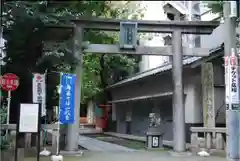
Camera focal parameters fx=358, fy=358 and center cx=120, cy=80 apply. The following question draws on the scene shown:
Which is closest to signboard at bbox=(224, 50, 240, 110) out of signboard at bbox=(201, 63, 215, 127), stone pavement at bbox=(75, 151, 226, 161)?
stone pavement at bbox=(75, 151, 226, 161)

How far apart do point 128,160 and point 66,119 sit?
249 cm

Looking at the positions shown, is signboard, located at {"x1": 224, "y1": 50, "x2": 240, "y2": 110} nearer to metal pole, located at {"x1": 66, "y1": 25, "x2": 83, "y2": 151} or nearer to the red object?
metal pole, located at {"x1": 66, "y1": 25, "x2": 83, "y2": 151}

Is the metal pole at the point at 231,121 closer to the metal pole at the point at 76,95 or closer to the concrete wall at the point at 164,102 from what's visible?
the metal pole at the point at 76,95

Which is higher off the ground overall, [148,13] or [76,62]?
[148,13]

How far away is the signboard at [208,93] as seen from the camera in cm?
1406

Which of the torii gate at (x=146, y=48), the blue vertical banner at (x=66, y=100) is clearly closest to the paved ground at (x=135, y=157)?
the torii gate at (x=146, y=48)

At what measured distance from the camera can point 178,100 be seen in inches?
539

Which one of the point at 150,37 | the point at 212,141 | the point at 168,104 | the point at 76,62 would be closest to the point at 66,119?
the point at 76,62

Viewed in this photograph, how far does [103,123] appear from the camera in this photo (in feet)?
103

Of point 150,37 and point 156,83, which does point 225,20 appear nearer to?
point 156,83

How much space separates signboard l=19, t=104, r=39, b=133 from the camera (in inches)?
381

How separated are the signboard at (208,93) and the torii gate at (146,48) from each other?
81cm

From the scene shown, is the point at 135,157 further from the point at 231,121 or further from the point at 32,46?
the point at 32,46

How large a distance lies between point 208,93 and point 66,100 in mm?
5814
